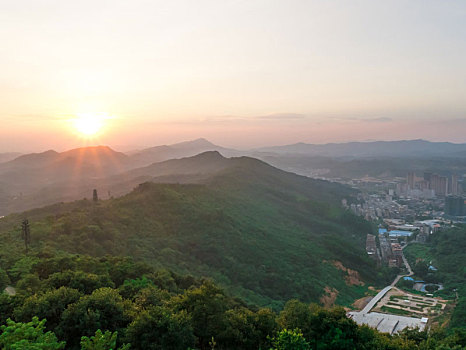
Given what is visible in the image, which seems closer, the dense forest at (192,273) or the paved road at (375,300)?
the dense forest at (192,273)

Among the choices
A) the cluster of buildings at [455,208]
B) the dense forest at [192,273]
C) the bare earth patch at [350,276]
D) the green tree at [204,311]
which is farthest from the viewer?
the cluster of buildings at [455,208]

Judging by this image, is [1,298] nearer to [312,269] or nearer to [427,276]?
[312,269]

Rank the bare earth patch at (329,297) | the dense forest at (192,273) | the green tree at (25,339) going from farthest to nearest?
the bare earth patch at (329,297) < the dense forest at (192,273) < the green tree at (25,339)

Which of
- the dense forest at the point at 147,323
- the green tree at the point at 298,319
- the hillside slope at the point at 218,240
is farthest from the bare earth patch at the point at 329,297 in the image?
the green tree at the point at 298,319

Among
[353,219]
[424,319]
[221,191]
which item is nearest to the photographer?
[424,319]

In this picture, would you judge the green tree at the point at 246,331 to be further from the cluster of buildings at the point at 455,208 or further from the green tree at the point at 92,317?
the cluster of buildings at the point at 455,208

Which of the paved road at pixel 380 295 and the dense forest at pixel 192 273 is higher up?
the dense forest at pixel 192 273

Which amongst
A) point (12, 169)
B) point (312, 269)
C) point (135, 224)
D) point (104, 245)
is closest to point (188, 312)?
point (104, 245)
